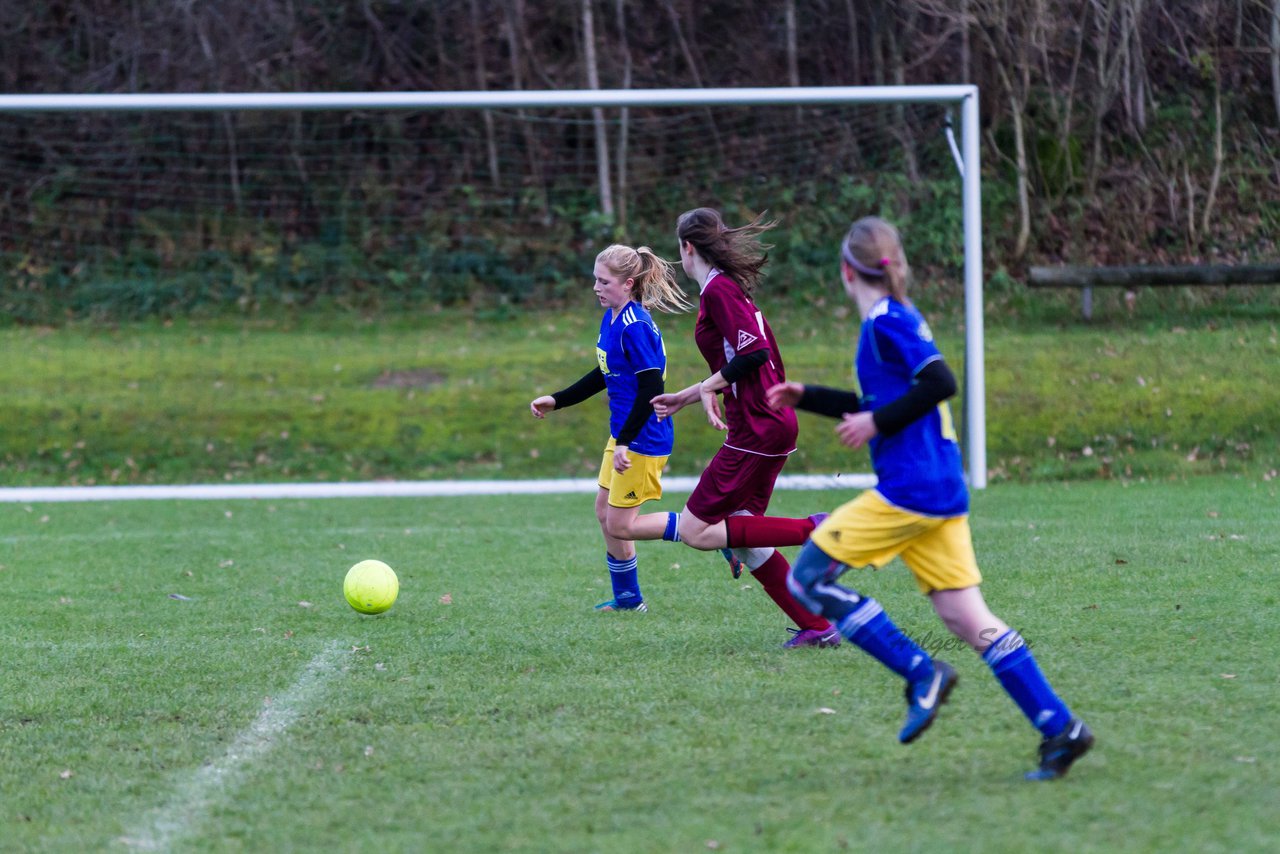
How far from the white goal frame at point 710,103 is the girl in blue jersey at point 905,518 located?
23.1ft

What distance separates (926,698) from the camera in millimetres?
3754

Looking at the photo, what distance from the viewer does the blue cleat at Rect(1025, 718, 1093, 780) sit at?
3.58 metres

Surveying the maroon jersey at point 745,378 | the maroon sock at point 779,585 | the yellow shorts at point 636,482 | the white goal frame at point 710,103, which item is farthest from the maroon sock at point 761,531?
the white goal frame at point 710,103

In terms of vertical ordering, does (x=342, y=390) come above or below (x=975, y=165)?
below

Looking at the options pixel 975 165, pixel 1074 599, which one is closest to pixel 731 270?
pixel 1074 599

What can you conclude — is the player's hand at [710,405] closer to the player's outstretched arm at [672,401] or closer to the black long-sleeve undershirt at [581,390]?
the player's outstretched arm at [672,401]

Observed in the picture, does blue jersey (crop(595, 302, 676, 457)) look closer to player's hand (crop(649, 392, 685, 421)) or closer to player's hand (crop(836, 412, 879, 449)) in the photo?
player's hand (crop(649, 392, 685, 421))

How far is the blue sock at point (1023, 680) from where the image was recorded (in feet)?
12.0

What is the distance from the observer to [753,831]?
3289 mm

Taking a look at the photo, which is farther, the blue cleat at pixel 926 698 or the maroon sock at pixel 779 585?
the maroon sock at pixel 779 585

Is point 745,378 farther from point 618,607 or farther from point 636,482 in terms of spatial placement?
point 618,607

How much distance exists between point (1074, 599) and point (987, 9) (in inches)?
472

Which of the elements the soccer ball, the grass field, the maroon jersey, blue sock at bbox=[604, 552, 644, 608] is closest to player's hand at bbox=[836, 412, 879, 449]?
→ the grass field

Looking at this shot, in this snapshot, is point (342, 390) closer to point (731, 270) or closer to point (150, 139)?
point (150, 139)
